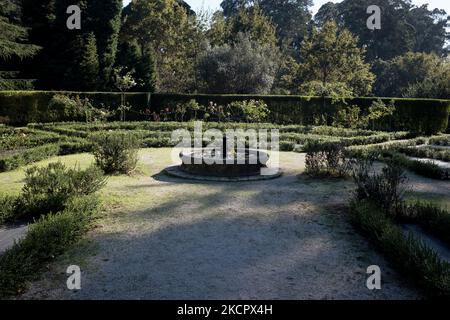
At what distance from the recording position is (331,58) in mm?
30203

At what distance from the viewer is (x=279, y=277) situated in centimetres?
413

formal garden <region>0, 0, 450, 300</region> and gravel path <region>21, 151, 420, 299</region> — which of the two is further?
formal garden <region>0, 0, 450, 300</region>

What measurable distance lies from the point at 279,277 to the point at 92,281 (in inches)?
73.5

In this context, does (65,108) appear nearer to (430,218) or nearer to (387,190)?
(387,190)

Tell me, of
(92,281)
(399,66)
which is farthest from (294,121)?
(399,66)

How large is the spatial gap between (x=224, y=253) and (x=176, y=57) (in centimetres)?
A: 3028

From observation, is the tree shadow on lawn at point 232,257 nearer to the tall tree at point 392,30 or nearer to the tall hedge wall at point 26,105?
the tall hedge wall at point 26,105

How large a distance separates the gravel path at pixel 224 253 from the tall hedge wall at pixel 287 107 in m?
14.6

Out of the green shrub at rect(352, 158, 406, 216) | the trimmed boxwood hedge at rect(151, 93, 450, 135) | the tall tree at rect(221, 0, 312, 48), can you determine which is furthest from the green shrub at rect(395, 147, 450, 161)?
the tall tree at rect(221, 0, 312, 48)

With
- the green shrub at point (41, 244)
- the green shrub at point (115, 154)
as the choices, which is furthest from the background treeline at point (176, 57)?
the green shrub at point (41, 244)

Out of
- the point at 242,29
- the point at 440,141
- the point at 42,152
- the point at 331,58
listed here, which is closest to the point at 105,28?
the point at 242,29

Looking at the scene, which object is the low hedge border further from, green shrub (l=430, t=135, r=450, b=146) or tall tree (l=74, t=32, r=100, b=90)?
tall tree (l=74, t=32, r=100, b=90)

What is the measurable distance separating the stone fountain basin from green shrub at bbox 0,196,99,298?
3.70 meters

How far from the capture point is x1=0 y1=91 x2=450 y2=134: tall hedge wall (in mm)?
19828
